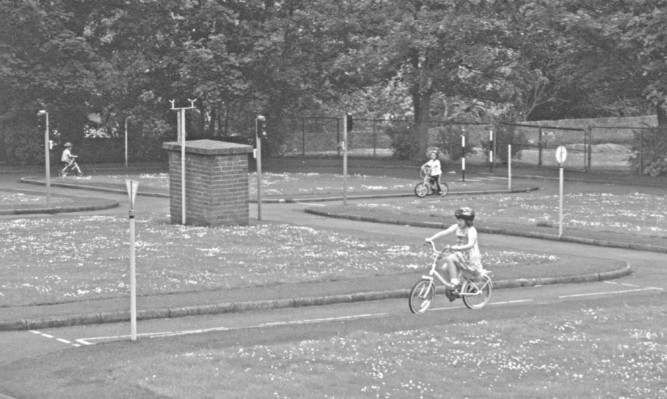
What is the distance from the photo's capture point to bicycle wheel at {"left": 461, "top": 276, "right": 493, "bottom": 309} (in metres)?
18.2

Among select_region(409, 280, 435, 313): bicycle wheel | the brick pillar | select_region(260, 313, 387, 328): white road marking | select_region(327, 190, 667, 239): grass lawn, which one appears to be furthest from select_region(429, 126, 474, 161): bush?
select_region(409, 280, 435, 313): bicycle wheel

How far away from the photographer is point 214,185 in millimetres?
29375

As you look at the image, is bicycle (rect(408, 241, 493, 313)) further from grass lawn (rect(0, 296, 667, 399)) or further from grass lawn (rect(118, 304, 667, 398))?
grass lawn (rect(118, 304, 667, 398))

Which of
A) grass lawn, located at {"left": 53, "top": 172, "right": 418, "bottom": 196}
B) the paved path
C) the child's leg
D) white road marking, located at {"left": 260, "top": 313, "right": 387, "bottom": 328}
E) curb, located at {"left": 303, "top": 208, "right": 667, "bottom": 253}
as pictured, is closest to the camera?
the paved path

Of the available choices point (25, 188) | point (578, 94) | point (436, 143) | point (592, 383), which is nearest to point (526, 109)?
point (578, 94)

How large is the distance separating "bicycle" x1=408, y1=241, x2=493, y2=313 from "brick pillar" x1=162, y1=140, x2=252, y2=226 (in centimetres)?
1164

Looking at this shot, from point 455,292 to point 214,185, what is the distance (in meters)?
12.5

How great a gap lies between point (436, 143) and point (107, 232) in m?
33.4

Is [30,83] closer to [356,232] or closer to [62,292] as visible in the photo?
[356,232]

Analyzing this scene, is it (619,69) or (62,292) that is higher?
(619,69)

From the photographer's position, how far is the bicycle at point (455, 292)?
56.9 ft

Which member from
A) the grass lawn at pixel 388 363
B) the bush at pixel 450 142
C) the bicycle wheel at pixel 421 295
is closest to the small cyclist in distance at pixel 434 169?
the bush at pixel 450 142

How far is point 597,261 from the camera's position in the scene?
24172 millimetres

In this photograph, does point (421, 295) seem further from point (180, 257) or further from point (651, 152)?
point (651, 152)
